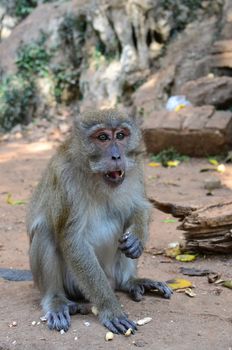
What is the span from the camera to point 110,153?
395 centimetres

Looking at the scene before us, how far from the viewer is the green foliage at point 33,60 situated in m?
13.9

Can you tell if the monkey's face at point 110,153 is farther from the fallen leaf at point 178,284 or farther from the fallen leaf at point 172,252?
the fallen leaf at point 172,252

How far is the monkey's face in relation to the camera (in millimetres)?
3941

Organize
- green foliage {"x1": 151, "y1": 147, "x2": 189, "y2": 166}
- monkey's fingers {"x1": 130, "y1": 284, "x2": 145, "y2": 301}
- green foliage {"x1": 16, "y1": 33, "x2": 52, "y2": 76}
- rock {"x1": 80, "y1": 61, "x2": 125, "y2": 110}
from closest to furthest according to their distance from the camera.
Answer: monkey's fingers {"x1": 130, "y1": 284, "x2": 145, "y2": 301} < green foliage {"x1": 151, "y1": 147, "x2": 189, "y2": 166} < rock {"x1": 80, "y1": 61, "x2": 125, "y2": 110} < green foliage {"x1": 16, "y1": 33, "x2": 52, "y2": 76}

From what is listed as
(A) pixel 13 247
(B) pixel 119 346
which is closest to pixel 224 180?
(A) pixel 13 247

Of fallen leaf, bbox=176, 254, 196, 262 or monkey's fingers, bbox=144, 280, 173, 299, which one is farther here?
fallen leaf, bbox=176, 254, 196, 262

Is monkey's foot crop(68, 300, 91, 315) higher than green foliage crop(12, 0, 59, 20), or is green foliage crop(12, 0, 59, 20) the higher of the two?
green foliage crop(12, 0, 59, 20)

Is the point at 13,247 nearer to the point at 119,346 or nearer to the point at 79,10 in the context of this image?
the point at 119,346

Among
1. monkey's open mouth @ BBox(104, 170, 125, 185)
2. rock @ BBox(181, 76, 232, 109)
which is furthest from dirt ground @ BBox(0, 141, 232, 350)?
rock @ BBox(181, 76, 232, 109)

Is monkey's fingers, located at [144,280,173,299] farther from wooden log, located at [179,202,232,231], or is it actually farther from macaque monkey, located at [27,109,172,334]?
wooden log, located at [179,202,232,231]

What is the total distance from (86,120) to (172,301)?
1445mm

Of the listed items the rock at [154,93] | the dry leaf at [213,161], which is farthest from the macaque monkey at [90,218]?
the rock at [154,93]

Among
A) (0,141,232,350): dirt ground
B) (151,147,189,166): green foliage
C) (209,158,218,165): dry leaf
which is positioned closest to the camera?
(0,141,232,350): dirt ground

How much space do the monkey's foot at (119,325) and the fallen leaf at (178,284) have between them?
860 mm
